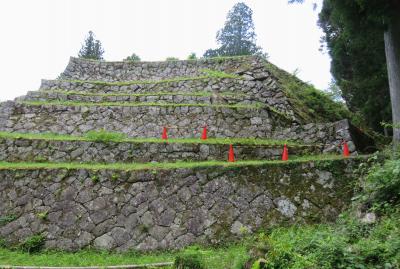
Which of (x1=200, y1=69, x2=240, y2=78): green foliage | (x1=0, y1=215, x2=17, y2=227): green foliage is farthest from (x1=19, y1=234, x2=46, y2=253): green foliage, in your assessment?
(x1=200, y1=69, x2=240, y2=78): green foliage

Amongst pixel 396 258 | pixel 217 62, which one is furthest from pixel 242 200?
pixel 217 62

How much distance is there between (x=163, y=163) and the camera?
400 inches

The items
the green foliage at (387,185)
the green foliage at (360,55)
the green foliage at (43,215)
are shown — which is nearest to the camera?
the green foliage at (387,185)

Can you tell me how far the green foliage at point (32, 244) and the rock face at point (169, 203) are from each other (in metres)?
0.19

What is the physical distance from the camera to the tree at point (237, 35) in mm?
32719

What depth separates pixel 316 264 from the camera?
4.59m

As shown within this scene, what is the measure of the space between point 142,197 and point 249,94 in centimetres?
730

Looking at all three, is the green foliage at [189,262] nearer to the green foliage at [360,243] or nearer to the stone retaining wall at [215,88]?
the green foliage at [360,243]

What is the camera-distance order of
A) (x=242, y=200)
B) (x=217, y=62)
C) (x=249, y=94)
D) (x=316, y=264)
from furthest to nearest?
(x=217, y=62), (x=249, y=94), (x=242, y=200), (x=316, y=264)

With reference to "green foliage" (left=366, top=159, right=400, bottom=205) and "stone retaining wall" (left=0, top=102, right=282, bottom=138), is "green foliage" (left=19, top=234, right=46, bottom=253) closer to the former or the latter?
"stone retaining wall" (left=0, top=102, right=282, bottom=138)

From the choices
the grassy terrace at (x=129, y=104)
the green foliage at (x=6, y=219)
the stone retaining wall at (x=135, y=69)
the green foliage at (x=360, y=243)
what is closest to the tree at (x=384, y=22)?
the green foliage at (x=360, y=243)

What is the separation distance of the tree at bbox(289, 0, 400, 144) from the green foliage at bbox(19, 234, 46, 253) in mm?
8580

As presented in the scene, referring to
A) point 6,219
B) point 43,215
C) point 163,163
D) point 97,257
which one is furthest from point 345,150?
point 6,219

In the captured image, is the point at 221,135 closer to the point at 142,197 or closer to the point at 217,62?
the point at 142,197
